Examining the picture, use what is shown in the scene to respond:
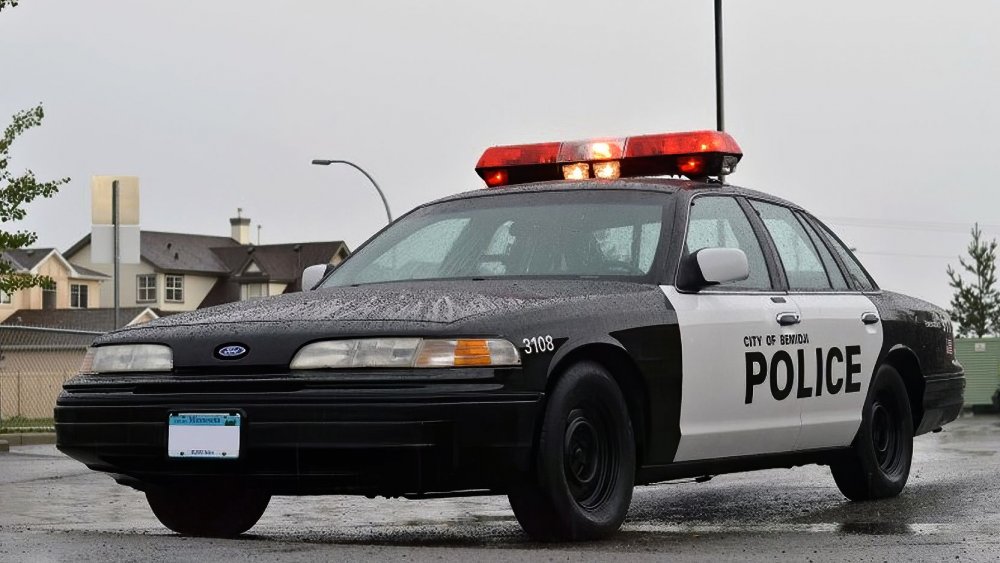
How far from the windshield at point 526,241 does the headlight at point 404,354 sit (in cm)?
126

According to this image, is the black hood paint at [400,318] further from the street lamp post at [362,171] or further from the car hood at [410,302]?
the street lamp post at [362,171]

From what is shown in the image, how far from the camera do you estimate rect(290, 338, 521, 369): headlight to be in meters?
6.40

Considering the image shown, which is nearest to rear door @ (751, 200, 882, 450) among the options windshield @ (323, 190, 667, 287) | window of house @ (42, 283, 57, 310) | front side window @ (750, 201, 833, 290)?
front side window @ (750, 201, 833, 290)

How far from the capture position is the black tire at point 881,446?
928cm

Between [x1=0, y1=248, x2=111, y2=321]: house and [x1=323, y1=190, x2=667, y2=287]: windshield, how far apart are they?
6659cm

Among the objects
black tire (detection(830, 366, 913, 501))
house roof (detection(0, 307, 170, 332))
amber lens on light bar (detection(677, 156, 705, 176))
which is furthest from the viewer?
house roof (detection(0, 307, 170, 332))

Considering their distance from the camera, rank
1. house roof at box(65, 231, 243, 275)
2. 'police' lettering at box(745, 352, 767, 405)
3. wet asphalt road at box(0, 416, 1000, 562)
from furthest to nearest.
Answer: house roof at box(65, 231, 243, 275) → 'police' lettering at box(745, 352, 767, 405) → wet asphalt road at box(0, 416, 1000, 562)

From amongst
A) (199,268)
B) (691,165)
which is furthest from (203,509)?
(199,268)

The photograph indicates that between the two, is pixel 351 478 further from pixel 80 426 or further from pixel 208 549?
pixel 80 426

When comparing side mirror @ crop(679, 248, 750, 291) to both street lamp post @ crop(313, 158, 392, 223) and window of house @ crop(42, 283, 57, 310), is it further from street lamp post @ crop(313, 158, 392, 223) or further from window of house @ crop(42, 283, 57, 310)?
window of house @ crop(42, 283, 57, 310)

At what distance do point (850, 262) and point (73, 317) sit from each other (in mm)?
65285

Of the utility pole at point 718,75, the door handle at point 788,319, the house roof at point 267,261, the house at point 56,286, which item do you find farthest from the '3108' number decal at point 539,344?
the house roof at point 267,261

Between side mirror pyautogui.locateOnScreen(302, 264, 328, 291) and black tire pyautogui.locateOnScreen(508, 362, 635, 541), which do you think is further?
side mirror pyautogui.locateOnScreen(302, 264, 328, 291)

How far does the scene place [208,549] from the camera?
614cm
